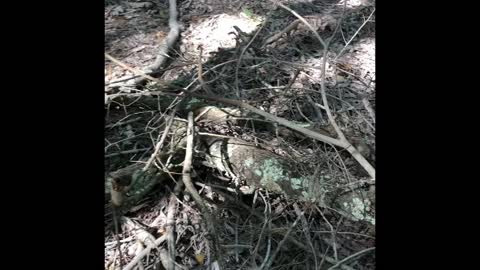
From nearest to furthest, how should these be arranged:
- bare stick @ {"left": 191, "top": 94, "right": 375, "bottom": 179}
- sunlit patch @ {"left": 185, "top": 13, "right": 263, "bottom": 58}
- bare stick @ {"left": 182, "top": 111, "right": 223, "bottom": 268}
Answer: bare stick @ {"left": 182, "top": 111, "right": 223, "bottom": 268}
bare stick @ {"left": 191, "top": 94, "right": 375, "bottom": 179}
sunlit patch @ {"left": 185, "top": 13, "right": 263, "bottom": 58}

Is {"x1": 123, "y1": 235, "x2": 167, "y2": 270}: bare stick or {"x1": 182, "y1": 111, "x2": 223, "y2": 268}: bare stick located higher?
{"x1": 182, "y1": 111, "x2": 223, "y2": 268}: bare stick

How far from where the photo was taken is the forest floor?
2.06 metres

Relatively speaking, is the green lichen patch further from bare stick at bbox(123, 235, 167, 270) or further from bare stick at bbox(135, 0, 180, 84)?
bare stick at bbox(135, 0, 180, 84)

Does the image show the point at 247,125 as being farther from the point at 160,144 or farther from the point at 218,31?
the point at 218,31

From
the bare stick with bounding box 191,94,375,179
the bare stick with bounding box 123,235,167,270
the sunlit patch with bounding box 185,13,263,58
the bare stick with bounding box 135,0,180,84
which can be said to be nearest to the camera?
the bare stick with bounding box 123,235,167,270

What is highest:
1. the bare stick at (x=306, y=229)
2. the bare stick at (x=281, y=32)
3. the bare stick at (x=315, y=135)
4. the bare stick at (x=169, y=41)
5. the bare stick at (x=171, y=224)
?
the bare stick at (x=315, y=135)

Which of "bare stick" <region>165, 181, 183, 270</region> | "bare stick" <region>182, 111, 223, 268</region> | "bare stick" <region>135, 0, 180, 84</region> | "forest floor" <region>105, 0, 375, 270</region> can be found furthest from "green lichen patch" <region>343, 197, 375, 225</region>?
→ "bare stick" <region>135, 0, 180, 84</region>

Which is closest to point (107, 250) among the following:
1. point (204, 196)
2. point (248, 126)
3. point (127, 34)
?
point (204, 196)

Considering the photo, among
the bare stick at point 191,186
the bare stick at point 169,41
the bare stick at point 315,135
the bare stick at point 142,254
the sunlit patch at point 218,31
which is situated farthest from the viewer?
the sunlit patch at point 218,31

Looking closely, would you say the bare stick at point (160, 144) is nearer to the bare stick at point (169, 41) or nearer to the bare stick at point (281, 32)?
the bare stick at point (169, 41)

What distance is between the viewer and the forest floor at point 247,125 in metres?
2.06

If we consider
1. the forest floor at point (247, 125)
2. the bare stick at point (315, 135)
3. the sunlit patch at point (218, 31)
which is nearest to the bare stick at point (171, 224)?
the forest floor at point (247, 125)

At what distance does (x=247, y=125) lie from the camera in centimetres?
259
